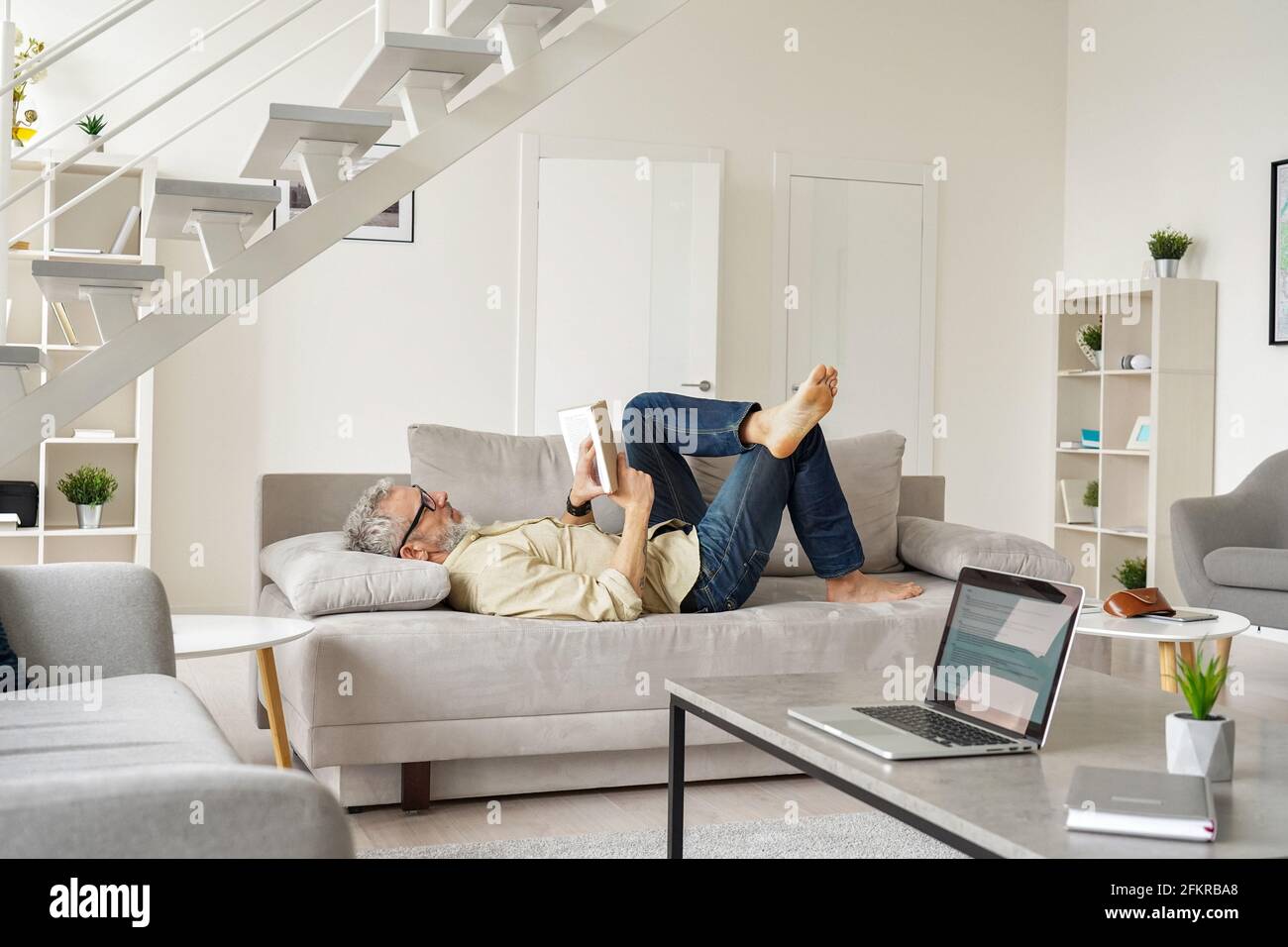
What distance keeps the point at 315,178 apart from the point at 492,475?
3.41ft

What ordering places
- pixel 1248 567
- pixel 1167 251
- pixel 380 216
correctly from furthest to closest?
1. pixel 1167 251
2. pixel 380 216
3. pixel 1248 567

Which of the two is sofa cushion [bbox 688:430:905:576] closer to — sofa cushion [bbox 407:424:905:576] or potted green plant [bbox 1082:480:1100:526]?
sofa cushion [bbox 407:424:905:576]

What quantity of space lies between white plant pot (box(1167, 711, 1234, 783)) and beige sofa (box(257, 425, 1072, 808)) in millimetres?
1121

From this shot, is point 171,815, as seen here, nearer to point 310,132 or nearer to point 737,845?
point 737,845

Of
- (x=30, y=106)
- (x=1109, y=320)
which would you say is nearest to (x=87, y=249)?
(x=30, y=106)

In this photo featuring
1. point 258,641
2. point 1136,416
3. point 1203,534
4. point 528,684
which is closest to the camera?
point 258,641

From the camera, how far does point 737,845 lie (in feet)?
8.38

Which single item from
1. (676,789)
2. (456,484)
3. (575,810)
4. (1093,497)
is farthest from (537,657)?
(1093,497)

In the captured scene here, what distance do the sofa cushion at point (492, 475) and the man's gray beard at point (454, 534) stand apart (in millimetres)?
171

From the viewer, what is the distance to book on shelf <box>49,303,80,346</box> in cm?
480

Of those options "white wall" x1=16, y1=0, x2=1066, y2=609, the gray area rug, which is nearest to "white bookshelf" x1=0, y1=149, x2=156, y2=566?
"white wall" x1=16, y1=0, x2=1066, y2=609

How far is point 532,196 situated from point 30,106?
7.11 ft

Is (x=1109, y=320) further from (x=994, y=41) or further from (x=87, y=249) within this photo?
(x=87, y=249)

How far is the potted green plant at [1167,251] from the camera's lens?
584cm
